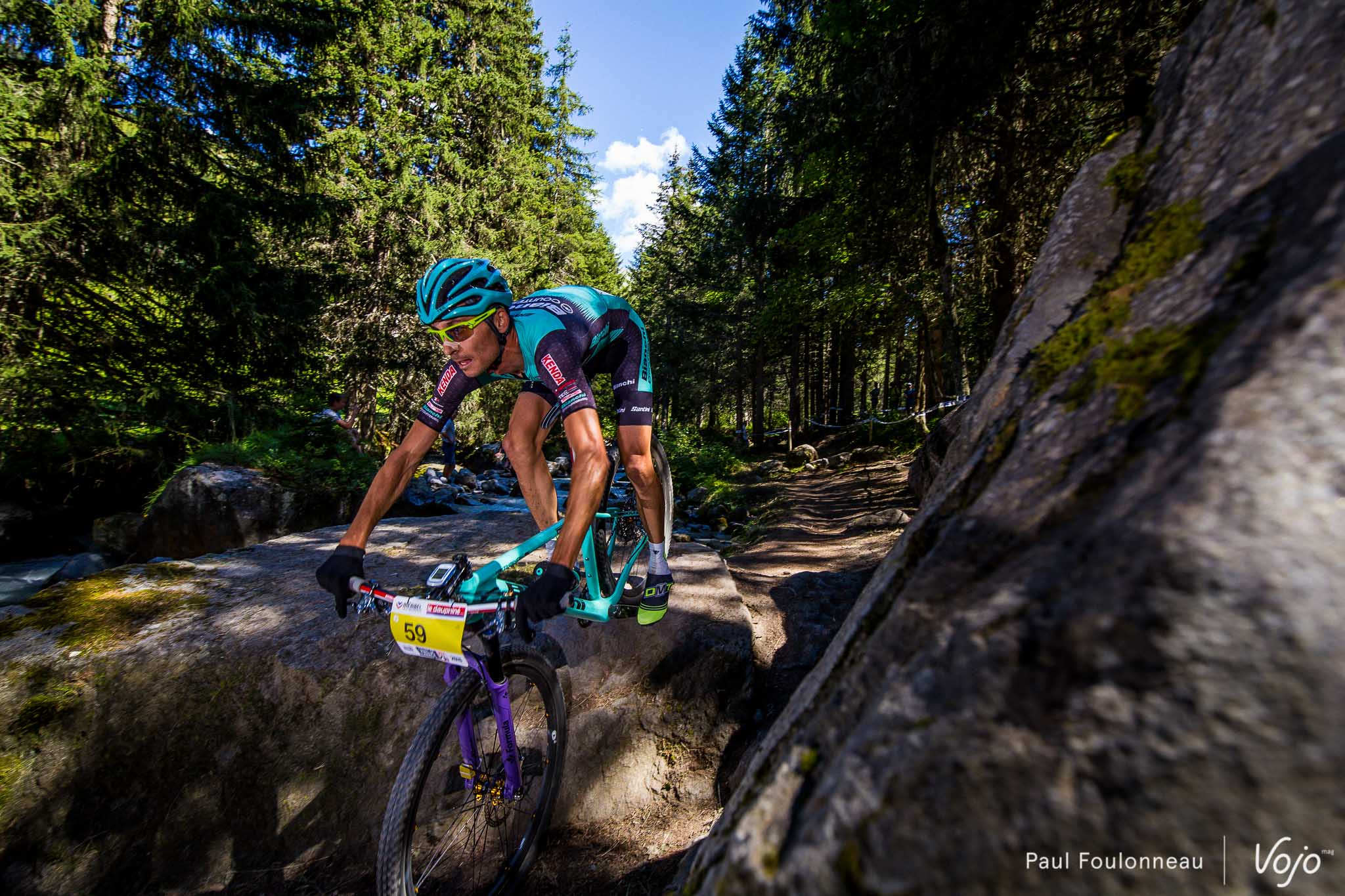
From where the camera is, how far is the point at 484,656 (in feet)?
7.63

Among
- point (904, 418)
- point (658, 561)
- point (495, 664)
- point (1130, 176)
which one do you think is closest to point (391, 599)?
point (495, 664)

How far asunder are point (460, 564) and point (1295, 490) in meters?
2.50

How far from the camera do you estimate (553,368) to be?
2529 millimetres

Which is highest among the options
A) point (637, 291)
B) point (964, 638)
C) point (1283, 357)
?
point (637, 291)

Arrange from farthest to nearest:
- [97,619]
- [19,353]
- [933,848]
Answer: [19,353] < [97,619] < [933,848]

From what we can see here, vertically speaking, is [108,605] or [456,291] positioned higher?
[456,291]

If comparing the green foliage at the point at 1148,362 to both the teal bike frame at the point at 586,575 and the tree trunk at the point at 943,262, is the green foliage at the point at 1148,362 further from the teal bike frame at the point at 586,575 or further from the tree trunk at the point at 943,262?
the tree trunk at the point at 943,262

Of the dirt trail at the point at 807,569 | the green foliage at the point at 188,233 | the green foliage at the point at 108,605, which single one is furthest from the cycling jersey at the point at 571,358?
the green foliage at the point at 188,233

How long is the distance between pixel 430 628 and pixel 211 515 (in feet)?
26.4

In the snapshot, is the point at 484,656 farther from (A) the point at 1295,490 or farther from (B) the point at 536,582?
(A) the point at 1295,490

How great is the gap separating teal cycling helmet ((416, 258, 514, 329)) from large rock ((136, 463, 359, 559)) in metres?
7.02

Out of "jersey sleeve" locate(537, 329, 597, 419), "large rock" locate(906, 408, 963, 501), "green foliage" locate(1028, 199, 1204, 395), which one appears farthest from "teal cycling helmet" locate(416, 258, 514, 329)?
"large rock" locate(906, 408, 963, 501)

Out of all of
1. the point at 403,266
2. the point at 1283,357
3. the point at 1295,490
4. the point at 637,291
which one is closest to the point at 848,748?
the point at 1295,490

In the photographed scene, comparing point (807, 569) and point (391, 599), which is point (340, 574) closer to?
point (391, 599)
